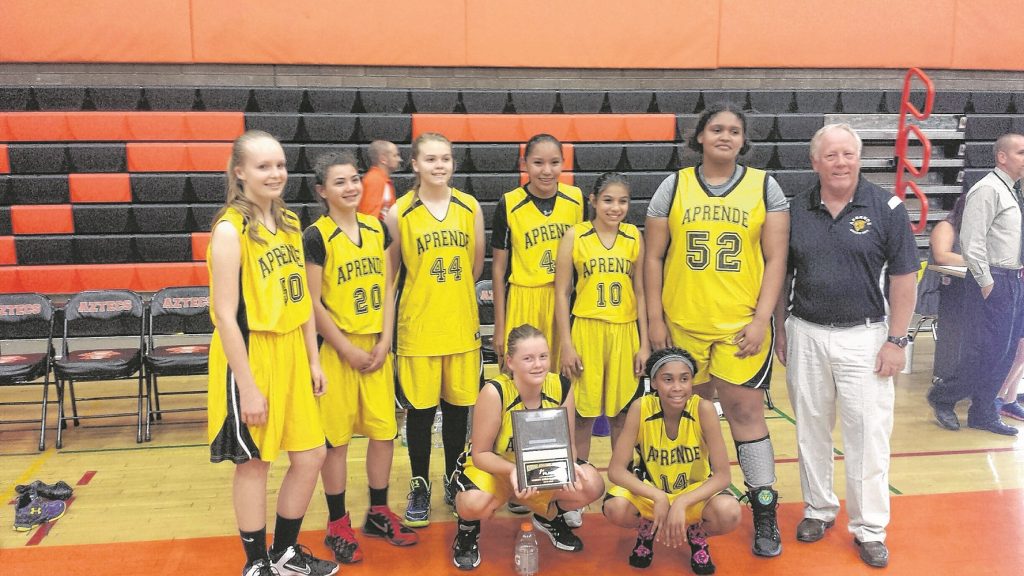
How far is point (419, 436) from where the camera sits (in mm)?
3555

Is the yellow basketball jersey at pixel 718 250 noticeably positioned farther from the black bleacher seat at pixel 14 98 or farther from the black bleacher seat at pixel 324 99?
the black bleacher seat at pixel 14 98

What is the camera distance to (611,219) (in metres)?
3.42

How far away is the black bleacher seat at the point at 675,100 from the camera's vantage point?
8125mm

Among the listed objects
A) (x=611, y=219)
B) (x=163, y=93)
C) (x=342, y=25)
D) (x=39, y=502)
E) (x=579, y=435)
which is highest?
(x=342, y=25)

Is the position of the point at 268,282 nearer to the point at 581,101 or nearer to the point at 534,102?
the point at 534,102

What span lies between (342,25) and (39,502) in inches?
213

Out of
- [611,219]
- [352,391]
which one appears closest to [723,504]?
[611,219]

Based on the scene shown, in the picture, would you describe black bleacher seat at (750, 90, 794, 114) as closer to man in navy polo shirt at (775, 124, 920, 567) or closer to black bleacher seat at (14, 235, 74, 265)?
man in navy polo shirt at (775, 124, 920, 567)

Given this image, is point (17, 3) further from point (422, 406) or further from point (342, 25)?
point (422, 406)

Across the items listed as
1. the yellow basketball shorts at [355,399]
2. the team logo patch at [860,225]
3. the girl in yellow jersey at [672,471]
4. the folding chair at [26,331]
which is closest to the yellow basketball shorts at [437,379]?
the yellow basketball shorts at [355,399]

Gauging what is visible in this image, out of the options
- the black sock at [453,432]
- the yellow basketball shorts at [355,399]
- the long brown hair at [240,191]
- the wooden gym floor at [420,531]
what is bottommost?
the wooden gym floor at [420,531]

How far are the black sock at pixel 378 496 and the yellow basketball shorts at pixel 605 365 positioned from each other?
904 mm

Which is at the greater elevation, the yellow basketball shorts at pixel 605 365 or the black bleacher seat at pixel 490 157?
the black bleacher seat at pixel 490 157

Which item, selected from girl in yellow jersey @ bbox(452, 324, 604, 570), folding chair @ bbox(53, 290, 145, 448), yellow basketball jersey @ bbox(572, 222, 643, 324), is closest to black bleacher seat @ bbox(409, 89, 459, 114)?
folding chair @ bbox(53, 290, 145, 448)
